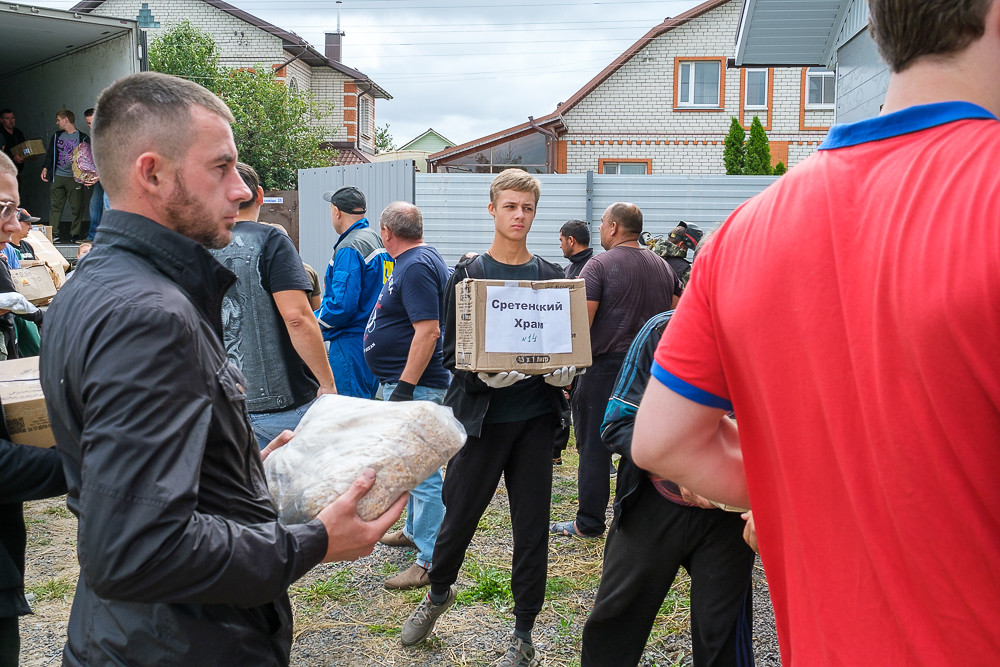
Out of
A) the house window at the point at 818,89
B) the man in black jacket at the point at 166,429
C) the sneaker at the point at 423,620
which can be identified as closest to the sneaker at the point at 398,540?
the sneaker at the point at 423,620

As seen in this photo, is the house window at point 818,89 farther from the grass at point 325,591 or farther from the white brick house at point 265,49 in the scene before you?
the grass at point 325,591

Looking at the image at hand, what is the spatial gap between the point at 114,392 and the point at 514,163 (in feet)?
82.2

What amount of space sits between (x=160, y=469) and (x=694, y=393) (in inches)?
35.9

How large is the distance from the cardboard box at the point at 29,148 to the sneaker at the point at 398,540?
359 inches

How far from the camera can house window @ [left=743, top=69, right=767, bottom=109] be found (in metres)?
23.6

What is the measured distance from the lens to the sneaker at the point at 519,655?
11.6 feet

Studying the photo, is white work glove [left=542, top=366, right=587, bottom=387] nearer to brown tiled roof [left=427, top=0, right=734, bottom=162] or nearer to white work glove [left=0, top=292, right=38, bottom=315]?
white work glove [left=0, top=292, right=38, bottom=315]

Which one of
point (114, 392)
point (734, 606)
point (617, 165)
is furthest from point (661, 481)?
point (617, 165)

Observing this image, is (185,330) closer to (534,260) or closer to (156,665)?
(156,665)

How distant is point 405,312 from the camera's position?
4.77 metres

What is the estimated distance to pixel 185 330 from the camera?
1.38m

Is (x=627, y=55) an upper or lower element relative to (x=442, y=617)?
upper

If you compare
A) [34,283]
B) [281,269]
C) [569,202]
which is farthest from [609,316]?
[569,202]

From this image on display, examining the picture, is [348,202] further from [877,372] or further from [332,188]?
[332,188]
